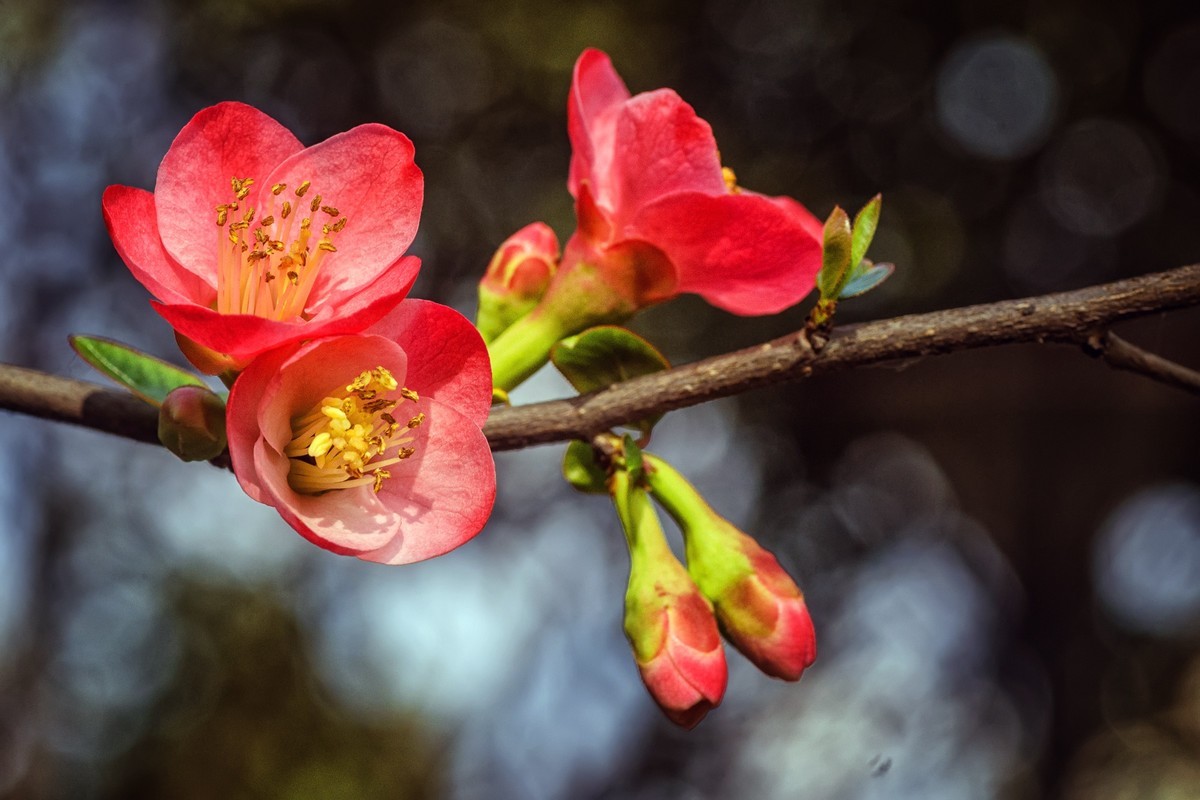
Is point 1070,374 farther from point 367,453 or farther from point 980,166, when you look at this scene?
point 367,453

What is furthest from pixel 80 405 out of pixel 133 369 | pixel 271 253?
pixel 271 253

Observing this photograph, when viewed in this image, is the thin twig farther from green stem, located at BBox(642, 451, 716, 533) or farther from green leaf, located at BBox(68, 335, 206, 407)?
green leaf, located at BBox(68, 335, 206, 407)

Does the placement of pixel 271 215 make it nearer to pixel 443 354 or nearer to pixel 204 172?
pixel 204 172

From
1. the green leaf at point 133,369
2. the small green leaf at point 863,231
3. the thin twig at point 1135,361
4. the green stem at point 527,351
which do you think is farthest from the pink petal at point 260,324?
the thin twig at point 1135,361

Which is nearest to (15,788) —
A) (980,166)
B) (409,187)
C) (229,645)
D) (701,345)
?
(229,645)

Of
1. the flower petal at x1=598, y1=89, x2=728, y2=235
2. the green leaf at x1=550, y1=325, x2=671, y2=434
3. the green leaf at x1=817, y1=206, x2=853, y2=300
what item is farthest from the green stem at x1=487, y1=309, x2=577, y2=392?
the green leaf at x1=817, y1=206, x2=853, y2=300

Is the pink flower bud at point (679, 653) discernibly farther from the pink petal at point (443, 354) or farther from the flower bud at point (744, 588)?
the pink petal at point (443, 354)
